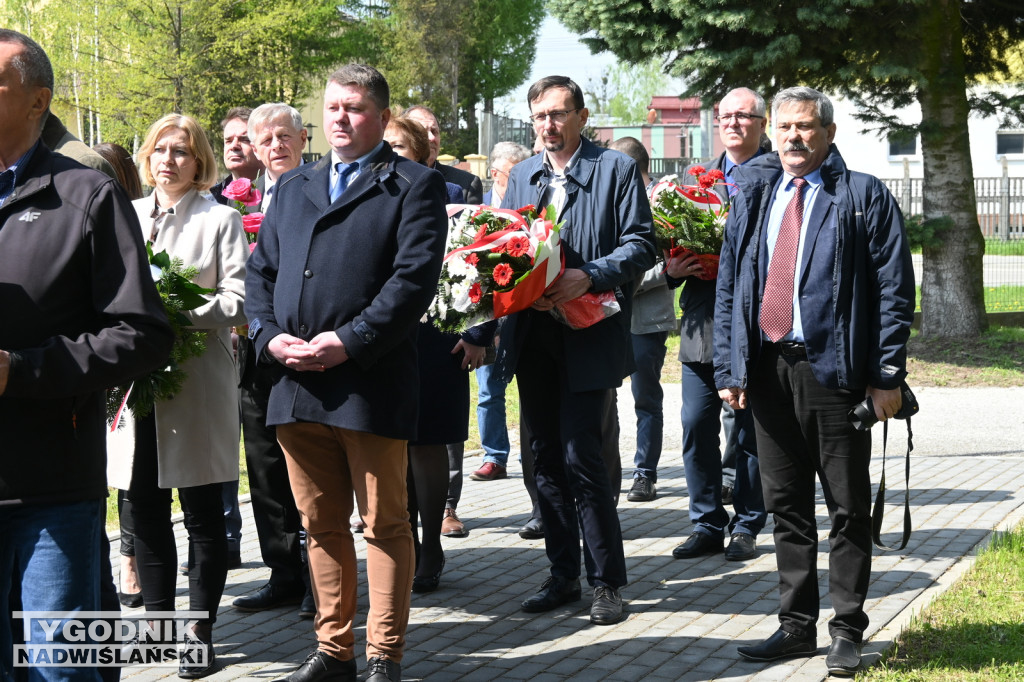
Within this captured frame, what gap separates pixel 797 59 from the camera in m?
13.3

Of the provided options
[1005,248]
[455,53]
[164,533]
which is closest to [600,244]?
[164,533]

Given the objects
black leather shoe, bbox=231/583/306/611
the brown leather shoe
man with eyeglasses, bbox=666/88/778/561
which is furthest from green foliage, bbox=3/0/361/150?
→ black leather shoe, bbox=231/583/306/611

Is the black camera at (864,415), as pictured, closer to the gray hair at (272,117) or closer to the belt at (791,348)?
the belt at (791,348)

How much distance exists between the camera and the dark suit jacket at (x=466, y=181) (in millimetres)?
6617

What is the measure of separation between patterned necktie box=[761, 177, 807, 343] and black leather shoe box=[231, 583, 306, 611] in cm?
267

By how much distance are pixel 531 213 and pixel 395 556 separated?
1738 millimetres

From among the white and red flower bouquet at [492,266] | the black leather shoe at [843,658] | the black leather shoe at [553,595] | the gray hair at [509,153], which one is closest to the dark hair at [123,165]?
the white and red flower bouquet at [492,266]

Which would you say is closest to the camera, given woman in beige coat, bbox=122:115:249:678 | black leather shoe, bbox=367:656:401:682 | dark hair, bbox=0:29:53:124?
dark hair, bbox=0:29:53:124

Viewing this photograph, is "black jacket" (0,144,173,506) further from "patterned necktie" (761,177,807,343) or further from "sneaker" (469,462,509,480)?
"sneaker" (469,462,509,480)

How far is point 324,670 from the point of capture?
446cm

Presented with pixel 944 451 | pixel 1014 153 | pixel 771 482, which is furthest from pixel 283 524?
pixel 1014 153

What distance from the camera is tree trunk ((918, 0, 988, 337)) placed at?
1378cm

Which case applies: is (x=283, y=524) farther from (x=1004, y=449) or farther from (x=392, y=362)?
(x=1004, y=449)

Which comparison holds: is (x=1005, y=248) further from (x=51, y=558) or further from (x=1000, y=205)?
(x=51, y=558)
